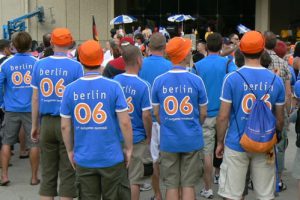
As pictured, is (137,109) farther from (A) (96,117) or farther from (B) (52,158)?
(A) (96,117)

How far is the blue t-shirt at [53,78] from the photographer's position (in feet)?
19.9

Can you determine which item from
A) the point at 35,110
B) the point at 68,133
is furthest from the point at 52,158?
the point at 68,133

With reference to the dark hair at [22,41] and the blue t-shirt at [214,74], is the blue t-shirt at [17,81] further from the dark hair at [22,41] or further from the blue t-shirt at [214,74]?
the blue t-shirt at [214,74]

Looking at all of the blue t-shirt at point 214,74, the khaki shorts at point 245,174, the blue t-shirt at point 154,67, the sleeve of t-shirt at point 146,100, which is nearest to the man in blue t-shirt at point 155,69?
the blue t-shirt at point 154,67

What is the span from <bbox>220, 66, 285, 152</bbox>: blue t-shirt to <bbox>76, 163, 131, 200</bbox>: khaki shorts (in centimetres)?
120

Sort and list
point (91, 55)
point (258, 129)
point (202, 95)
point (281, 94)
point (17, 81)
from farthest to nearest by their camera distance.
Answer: point (17, 81)
point (202, 95)
point (281, 94)
point (258, 129)
point (91, 55)

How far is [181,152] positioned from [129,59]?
1139 millimetres

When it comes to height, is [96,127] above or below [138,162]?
above

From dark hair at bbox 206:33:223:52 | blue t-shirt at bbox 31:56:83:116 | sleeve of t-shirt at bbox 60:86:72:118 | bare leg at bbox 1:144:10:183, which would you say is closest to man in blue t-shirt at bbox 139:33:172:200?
dark hair at bbox 206:33:223:52

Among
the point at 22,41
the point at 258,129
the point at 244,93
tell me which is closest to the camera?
the point at 258,129

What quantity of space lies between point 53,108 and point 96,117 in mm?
1558

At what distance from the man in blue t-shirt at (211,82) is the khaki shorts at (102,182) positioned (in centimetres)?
238

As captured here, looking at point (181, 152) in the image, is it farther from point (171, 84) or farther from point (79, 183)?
point (79, 183)

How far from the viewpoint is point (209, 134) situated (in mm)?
7090
